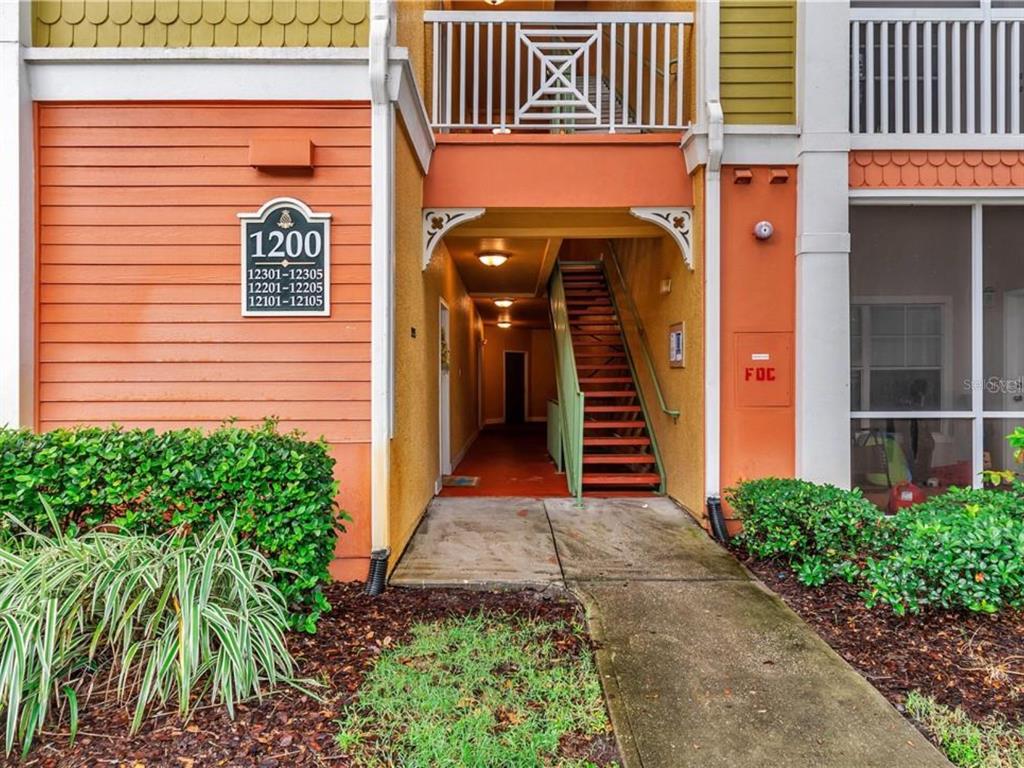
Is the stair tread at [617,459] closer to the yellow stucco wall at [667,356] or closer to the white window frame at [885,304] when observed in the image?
the yellow stucco wall at [667,356]

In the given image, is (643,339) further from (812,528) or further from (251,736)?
(251,736)

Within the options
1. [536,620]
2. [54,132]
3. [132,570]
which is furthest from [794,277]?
[54,132]

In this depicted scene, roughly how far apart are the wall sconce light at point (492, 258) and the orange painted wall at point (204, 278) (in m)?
3.38

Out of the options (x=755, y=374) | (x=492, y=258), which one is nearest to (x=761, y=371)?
(x=755, y=374)

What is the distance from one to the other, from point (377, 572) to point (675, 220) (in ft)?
11.1

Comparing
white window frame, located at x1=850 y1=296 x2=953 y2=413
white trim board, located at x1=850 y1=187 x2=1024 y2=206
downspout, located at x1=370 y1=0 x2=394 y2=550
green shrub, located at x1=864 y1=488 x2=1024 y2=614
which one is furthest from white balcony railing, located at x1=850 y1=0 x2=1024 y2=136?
downspout, located at x1=370 y1=0 x2=394 y2=550

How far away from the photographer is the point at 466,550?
364 cm

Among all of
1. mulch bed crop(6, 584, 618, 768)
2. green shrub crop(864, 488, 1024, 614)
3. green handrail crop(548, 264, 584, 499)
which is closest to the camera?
mulch bed crop(6, 584, 618, 768)

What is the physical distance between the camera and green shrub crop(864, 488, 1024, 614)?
248 cm

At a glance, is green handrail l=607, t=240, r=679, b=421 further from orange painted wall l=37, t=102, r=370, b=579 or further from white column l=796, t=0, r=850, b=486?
orange painted wall l=37, t=102, r=370, b=579

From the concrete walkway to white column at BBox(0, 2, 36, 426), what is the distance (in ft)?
8.06

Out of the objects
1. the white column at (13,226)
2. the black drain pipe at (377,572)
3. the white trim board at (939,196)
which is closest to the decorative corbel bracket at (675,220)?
the white trim board at (939,196)

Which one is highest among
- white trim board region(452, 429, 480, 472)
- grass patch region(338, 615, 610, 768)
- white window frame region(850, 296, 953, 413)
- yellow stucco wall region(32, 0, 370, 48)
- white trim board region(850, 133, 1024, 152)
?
yellow stucco wall region(32, 0, 370, 48)

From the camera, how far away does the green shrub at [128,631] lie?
1.79 meters
